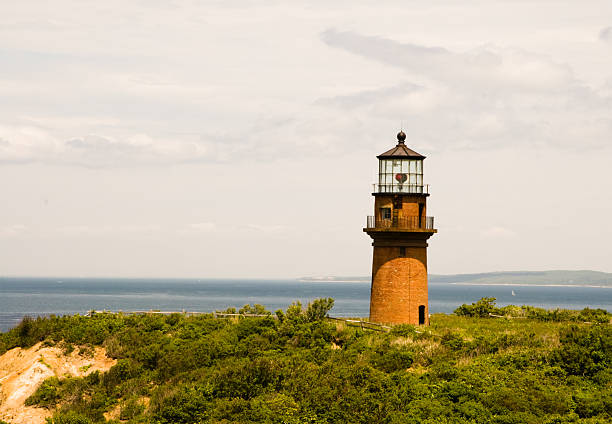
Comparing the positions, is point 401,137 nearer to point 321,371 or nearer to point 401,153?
point 401,153

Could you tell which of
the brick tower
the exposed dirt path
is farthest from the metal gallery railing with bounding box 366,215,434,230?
the exposed dirt path

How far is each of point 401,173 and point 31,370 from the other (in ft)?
64.1

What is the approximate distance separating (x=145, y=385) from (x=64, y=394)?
3.29 metres

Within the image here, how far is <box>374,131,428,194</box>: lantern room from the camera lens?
3372 centimetres

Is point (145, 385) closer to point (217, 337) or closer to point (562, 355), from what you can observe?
point (217, 337)

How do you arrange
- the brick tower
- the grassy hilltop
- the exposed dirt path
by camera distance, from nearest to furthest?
the grassy hilltop → the exposed dirt path → the brick tower

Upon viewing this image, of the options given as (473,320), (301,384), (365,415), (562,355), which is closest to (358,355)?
(301,384)

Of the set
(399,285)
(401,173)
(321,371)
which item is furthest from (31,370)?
(401,173)

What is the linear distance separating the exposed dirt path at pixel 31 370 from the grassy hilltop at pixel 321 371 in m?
0.51

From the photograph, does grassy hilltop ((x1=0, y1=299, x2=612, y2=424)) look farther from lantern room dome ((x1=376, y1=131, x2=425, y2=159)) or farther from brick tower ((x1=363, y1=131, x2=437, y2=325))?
lantern room dome ((x1=376, y1=131, x2=425, y2=159))

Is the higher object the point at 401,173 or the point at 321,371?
the point at 401,173

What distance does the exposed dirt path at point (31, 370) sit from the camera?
26875 mm

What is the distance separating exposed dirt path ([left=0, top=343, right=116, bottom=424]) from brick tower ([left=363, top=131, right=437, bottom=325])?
13677mm

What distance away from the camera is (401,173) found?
111 ft
